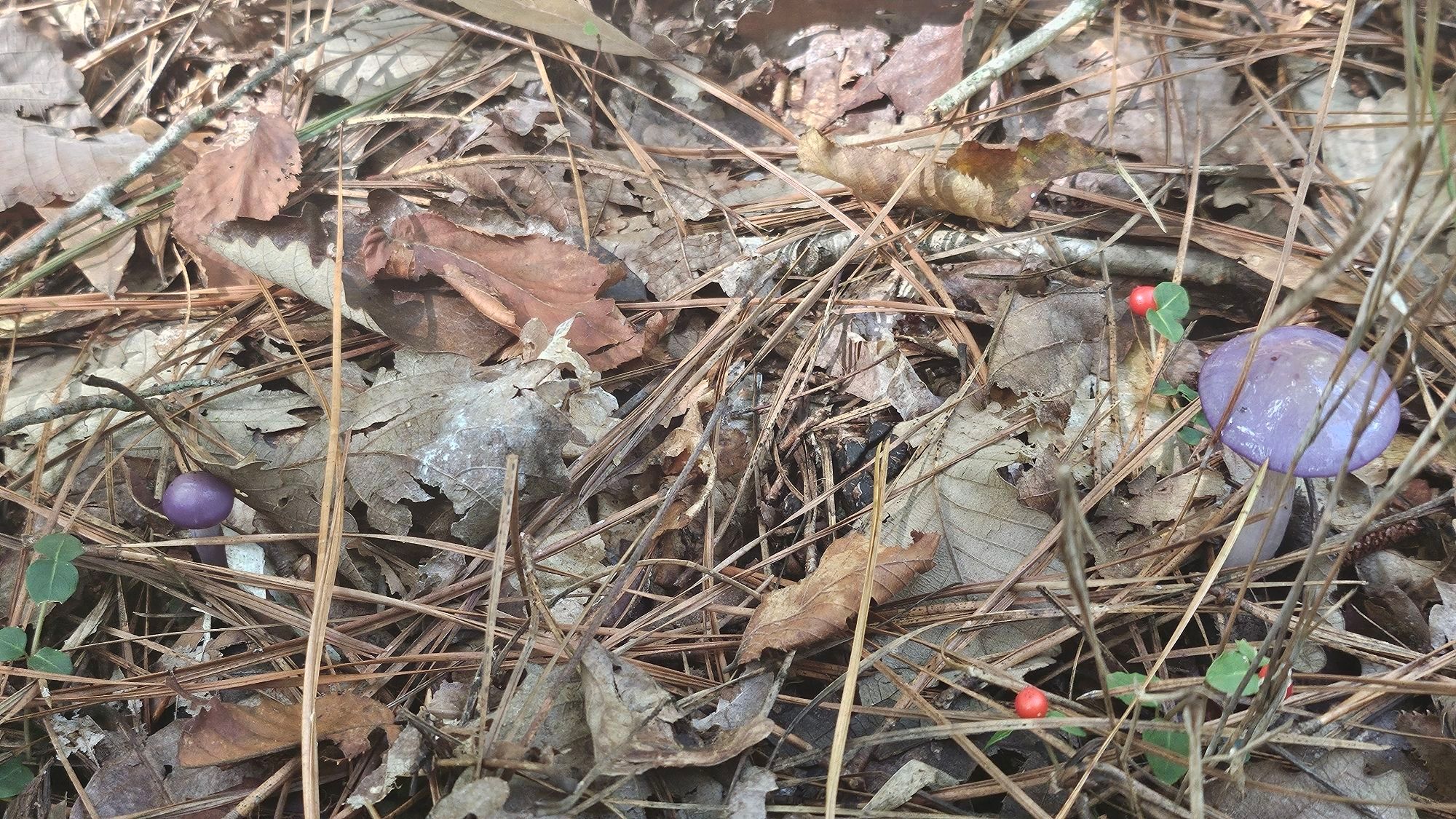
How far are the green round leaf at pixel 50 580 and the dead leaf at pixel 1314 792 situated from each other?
8.56ft

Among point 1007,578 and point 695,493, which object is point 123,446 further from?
point 1007,578

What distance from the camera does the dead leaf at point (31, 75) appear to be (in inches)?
124

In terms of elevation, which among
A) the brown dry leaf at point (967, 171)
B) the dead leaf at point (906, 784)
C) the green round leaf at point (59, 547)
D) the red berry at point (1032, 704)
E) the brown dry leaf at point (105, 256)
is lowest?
the dead leaf at point (906, 784)

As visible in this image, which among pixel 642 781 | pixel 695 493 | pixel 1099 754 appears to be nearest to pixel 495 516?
pixel 695 493

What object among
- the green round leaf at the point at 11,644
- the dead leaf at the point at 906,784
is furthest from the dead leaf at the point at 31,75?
the dead leaf at the point at 906,784

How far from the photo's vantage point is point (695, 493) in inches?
86.0

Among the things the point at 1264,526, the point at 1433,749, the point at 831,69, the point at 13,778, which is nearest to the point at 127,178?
the point at 13,778

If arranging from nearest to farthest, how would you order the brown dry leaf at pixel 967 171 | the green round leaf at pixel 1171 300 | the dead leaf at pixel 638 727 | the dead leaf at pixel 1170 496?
the dead leaf at pixel 638 727
the dead leaf at pixel 1170 496
the green round leaf at pixel 1171 300
the brown dry leaf at pixel 967 171

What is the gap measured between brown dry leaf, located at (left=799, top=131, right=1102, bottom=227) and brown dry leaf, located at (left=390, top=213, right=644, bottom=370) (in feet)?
2.57

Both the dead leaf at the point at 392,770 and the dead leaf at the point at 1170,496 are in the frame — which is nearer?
the dead leaf at the point at 392,770

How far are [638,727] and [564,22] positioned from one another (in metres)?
2.62

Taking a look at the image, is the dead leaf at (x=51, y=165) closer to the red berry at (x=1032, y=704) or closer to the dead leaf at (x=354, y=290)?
the dead leaf at (x=354, y=290)

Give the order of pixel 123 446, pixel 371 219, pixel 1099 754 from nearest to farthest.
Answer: pixel 1099 754 < pixel 123 446 < pixel 371 219

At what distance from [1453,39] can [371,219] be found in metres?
3.63
